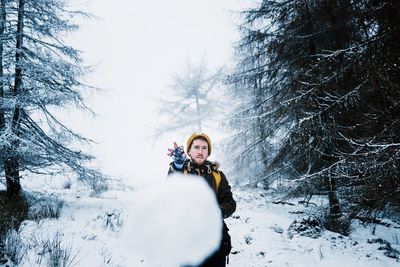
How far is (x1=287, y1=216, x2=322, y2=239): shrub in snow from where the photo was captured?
253 inches

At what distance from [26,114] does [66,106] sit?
1.16m

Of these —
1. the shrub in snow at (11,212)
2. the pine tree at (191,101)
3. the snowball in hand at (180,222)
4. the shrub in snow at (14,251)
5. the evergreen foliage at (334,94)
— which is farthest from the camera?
the pine tree at (191,101)

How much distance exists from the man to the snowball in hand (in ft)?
0.47

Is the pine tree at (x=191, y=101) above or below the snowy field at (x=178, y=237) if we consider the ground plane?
above

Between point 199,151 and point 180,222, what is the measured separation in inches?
35.2

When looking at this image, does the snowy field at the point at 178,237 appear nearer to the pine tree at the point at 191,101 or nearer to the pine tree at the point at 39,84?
the pine tree at the point at 39,84

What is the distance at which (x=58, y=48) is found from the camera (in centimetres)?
923

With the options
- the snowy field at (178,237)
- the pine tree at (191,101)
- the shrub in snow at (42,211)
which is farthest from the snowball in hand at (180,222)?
the pine tree at (191,101)

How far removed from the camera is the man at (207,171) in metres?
3.01

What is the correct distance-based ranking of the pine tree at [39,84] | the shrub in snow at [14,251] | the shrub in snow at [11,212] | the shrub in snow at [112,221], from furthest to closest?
the pine tree at [39,84]
the shrub in snow at [112,221]
the shrub in snow at [11,212]
the shrub in snow at [14,251]

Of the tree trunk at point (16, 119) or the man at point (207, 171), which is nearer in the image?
the man at point (207, 171)

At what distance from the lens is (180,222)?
8.45ft

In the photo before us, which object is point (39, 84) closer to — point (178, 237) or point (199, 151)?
point (199, 151)

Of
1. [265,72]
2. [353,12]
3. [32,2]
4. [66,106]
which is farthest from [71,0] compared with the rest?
[353,12]
